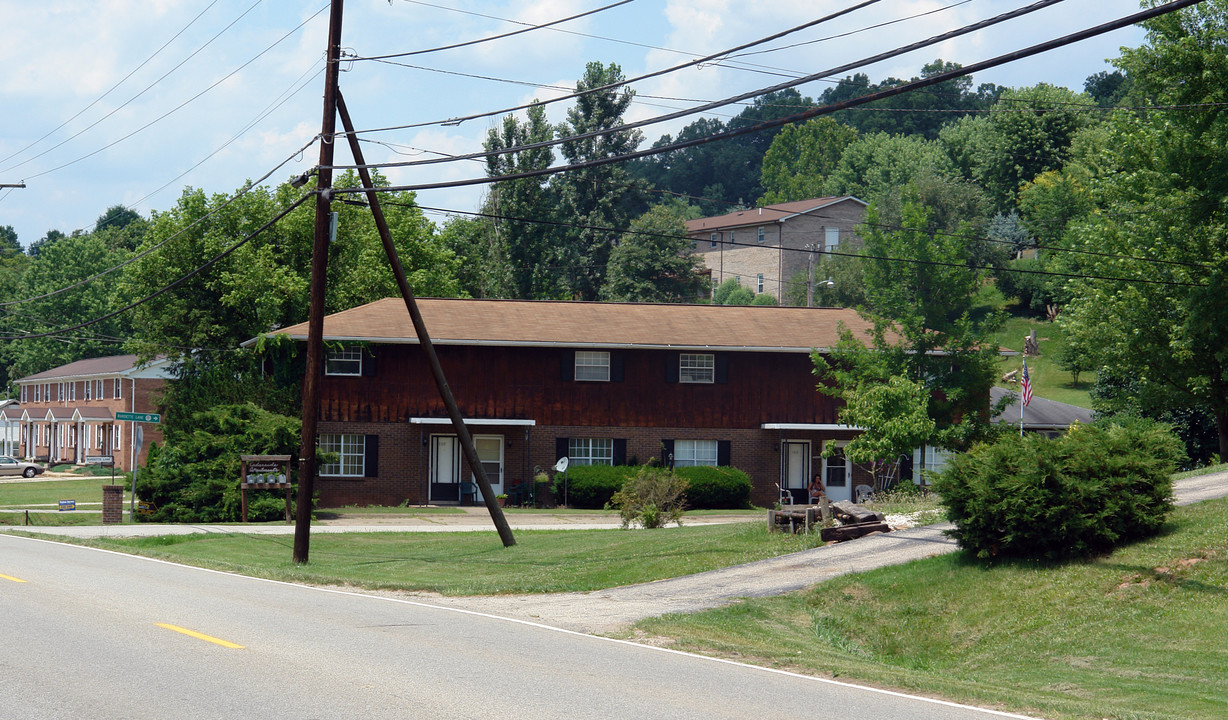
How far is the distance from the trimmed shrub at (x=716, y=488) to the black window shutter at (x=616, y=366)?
4.06 m

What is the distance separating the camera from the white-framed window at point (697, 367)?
41.5 metres

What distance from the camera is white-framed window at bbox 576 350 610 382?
41.0 meters

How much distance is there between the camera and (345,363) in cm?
3959

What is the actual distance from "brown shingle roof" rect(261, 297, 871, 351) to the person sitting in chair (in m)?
4.92

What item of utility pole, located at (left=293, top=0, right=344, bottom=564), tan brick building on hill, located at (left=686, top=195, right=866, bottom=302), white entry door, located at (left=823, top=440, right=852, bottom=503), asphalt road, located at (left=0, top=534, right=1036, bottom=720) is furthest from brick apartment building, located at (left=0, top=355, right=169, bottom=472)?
asphalt road, located at (left=0, top=534, right=1036, bottom=720)

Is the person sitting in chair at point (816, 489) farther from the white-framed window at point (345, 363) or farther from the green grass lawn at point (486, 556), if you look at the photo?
the white-framed window at point (345, 363)

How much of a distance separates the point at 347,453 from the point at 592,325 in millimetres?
10245

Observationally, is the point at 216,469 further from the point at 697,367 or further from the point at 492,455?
the point at 697,367

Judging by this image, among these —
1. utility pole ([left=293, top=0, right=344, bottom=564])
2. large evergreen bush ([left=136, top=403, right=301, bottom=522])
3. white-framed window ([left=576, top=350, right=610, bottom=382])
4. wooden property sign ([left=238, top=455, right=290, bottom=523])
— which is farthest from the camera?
white-framed window ([left=576, top=350, right=610, bottom=382])

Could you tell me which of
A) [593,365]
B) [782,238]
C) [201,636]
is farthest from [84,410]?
Result: [201,636]

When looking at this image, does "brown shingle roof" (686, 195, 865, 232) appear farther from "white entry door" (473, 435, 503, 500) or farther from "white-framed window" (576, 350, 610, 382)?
"white entry door" (473, 435, 503, 500)

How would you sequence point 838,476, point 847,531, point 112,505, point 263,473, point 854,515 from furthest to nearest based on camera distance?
point 838,476 < point 263,473 < point 112,505 < point 854,515 < point 847,531

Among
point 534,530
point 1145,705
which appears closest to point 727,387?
point 534,530

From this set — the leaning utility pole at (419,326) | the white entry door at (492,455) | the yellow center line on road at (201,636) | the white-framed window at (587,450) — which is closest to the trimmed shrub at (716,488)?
the white-framed window at (587,450)
